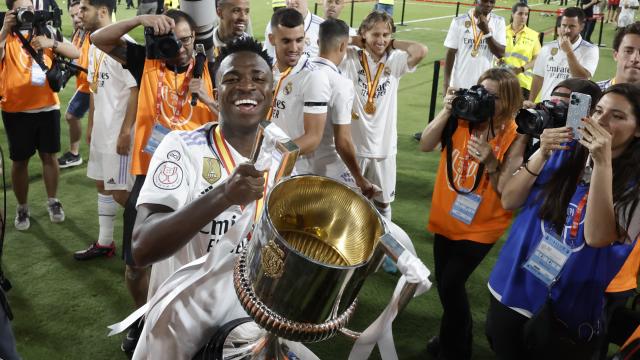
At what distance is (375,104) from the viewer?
16.5ft

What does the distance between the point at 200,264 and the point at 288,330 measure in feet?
1.35

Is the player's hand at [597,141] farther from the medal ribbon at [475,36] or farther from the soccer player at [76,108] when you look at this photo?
the medal ribbon at [475,36]

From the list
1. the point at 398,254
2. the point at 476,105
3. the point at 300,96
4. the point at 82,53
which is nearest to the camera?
the point at 398,254

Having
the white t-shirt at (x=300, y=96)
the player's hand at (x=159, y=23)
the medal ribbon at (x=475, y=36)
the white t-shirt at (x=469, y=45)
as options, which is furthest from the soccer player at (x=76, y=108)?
the medal ribbon at (x=475, y=36)

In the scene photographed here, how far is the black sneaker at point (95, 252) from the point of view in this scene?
4.71 meters

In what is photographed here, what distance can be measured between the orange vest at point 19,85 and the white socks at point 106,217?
1.09m

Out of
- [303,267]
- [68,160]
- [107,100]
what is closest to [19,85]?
[107,100]

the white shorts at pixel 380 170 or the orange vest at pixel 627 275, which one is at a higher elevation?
the orange vest at pixel 627 275

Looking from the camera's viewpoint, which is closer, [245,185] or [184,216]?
[245,185]

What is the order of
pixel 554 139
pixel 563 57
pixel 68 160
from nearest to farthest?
pixel 554 139 < pixel 563 57 < pixel 68 160

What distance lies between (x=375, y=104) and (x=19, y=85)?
2904 mm

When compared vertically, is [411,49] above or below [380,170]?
above

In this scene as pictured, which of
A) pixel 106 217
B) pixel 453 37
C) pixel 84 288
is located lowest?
pixel 84 288

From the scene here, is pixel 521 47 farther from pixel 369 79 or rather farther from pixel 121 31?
pixel 121 31
